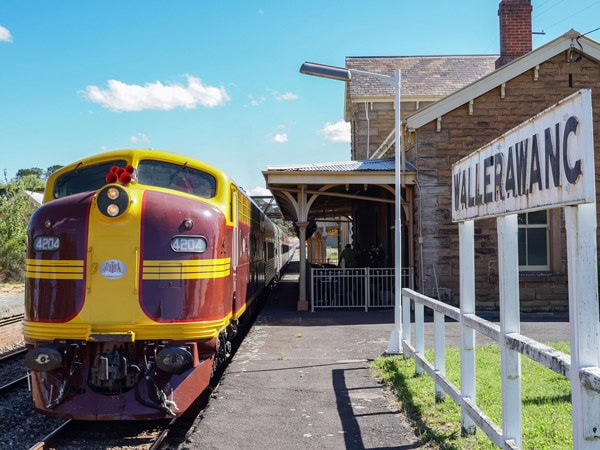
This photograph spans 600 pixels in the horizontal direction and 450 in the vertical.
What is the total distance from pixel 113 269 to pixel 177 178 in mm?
1493

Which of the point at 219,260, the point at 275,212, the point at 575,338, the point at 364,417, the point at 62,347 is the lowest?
the point at 364,417

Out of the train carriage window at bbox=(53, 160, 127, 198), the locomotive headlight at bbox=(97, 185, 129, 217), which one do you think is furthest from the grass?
the train carriage window at bbox=(53, 160, 127, 198)

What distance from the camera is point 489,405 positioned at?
5.89 meters

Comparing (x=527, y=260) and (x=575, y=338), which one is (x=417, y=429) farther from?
(x=527, y=260)

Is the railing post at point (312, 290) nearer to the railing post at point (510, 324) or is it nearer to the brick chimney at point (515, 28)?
the brick chimney at point (515, 28)

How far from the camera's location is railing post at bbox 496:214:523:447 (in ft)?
13.4

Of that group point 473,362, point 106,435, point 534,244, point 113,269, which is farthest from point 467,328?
point 534,244

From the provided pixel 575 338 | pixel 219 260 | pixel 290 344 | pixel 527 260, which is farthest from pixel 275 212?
pixel 575 338

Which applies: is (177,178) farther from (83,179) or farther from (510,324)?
(510,324)

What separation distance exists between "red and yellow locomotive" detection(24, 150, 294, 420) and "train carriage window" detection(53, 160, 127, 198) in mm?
800

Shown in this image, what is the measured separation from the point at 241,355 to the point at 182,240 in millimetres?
3456

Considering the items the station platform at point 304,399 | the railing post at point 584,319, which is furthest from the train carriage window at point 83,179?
the railing post at point 584,319

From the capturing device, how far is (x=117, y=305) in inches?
Answer: 236

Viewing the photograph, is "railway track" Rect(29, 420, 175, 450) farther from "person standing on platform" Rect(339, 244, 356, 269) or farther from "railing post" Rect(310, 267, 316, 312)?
"person standing on platform" Rect(339, 244, 356, 269)
